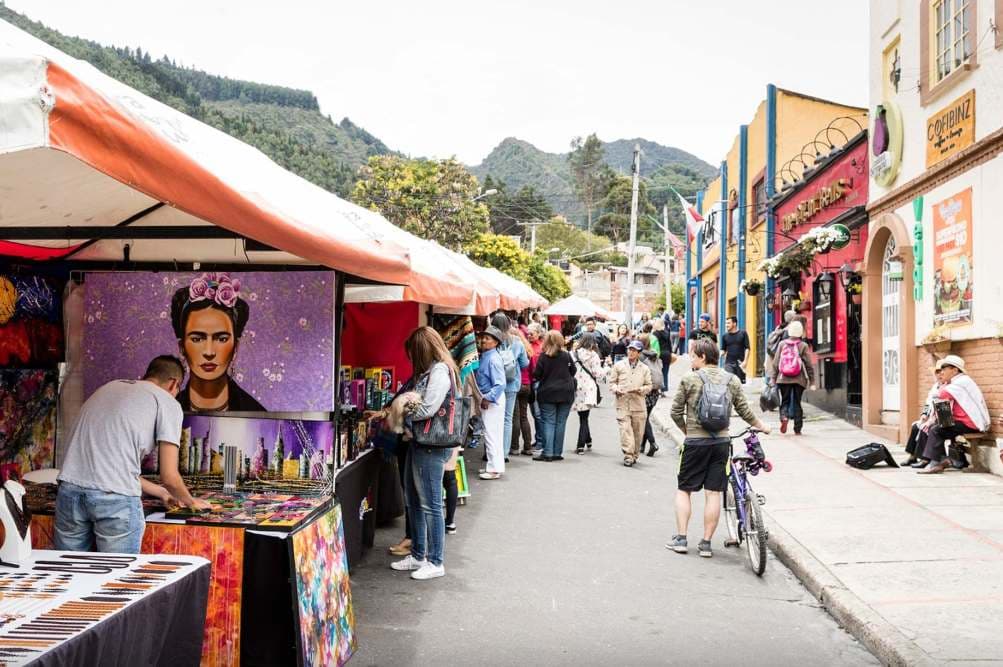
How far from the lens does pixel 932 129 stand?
1287 cm

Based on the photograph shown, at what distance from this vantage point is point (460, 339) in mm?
10977

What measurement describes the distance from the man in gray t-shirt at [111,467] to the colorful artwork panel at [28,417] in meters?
1.58

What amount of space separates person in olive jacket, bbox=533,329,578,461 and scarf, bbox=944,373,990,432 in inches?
187

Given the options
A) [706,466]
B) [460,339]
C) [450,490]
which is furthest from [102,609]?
[460,339]

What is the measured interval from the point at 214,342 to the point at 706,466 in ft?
13.3

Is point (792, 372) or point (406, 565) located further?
point (792, 372)

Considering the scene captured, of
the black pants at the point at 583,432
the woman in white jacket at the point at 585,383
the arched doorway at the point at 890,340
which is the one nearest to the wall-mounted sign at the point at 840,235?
the arched doorway at the point at 890,340

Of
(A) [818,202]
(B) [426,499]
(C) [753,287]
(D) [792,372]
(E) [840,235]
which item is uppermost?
(A) [818,202]

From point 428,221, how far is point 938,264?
2416 cm

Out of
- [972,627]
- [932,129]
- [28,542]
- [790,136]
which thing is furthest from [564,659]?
[790,136]

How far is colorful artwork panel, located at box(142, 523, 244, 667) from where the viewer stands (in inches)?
191

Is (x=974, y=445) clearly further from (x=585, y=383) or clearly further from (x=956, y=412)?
(x=585, y=383)

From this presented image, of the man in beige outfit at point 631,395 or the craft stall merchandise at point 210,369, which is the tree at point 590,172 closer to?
the man in beige outfit at point 631,395

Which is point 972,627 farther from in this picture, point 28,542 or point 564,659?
point 28,542
